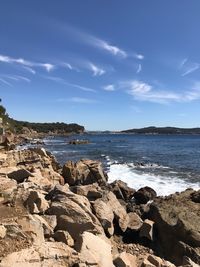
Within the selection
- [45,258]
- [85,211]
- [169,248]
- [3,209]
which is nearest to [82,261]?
[45,258]

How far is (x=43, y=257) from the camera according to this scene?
8.16m

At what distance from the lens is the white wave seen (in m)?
26.3

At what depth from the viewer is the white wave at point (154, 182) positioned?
86.2ft

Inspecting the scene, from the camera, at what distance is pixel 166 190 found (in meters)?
26.0

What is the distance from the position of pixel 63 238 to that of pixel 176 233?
5365mm

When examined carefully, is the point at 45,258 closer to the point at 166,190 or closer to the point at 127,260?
the point at 127,260

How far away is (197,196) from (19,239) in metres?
13.3

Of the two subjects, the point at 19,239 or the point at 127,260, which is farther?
the point at 127,260

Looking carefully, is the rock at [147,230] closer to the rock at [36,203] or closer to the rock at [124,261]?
the rock at [124,261]

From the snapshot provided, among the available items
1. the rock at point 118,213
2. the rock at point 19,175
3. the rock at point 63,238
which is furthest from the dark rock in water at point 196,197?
the rock at point 63,238

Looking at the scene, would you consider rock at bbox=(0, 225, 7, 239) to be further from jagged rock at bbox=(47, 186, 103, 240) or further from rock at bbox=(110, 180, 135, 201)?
rock at bbox=(110, 180, 135, 201)

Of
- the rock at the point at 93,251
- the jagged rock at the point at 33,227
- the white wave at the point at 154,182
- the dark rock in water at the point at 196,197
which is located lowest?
the white wave at the point at 154,182

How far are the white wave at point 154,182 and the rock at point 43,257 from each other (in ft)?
55.7

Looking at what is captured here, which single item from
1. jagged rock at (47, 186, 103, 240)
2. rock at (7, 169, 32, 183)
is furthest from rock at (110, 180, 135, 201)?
jagged rock at (47, 186, 103, 240)
